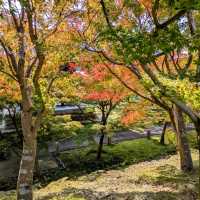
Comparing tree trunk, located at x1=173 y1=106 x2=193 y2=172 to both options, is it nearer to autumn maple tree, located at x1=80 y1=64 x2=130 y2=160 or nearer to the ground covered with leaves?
the ground covered with leaves

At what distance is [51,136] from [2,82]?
5094 millimetres

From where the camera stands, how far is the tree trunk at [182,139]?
15.1m

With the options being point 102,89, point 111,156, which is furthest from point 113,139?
point 102,89

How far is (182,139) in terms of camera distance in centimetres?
1530

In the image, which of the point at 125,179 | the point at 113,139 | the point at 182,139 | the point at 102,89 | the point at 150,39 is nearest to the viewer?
the point at 150,39

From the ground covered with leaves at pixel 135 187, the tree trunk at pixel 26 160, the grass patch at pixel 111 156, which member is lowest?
the grass patch at pixel 111 156

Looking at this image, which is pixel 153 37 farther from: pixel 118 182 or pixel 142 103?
pixel 142 103

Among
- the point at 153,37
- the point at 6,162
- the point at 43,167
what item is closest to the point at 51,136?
the point at 43,167

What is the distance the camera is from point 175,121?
15297mm

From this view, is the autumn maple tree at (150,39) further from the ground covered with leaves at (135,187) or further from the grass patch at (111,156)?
the grass patch at (111,156)

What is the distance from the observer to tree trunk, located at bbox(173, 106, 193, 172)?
15.1 meters

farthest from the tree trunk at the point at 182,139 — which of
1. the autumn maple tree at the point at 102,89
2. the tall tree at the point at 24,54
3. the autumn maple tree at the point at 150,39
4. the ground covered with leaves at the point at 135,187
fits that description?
the tall tree at the point at 24,54

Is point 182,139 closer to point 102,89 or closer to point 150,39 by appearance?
point 102,89

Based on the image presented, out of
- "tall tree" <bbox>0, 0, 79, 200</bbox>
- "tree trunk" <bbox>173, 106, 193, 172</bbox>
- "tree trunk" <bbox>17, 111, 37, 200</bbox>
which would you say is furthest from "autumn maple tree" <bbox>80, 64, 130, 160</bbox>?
"tree trunk" <bbox>17, 111, 37, 200</bbox>
